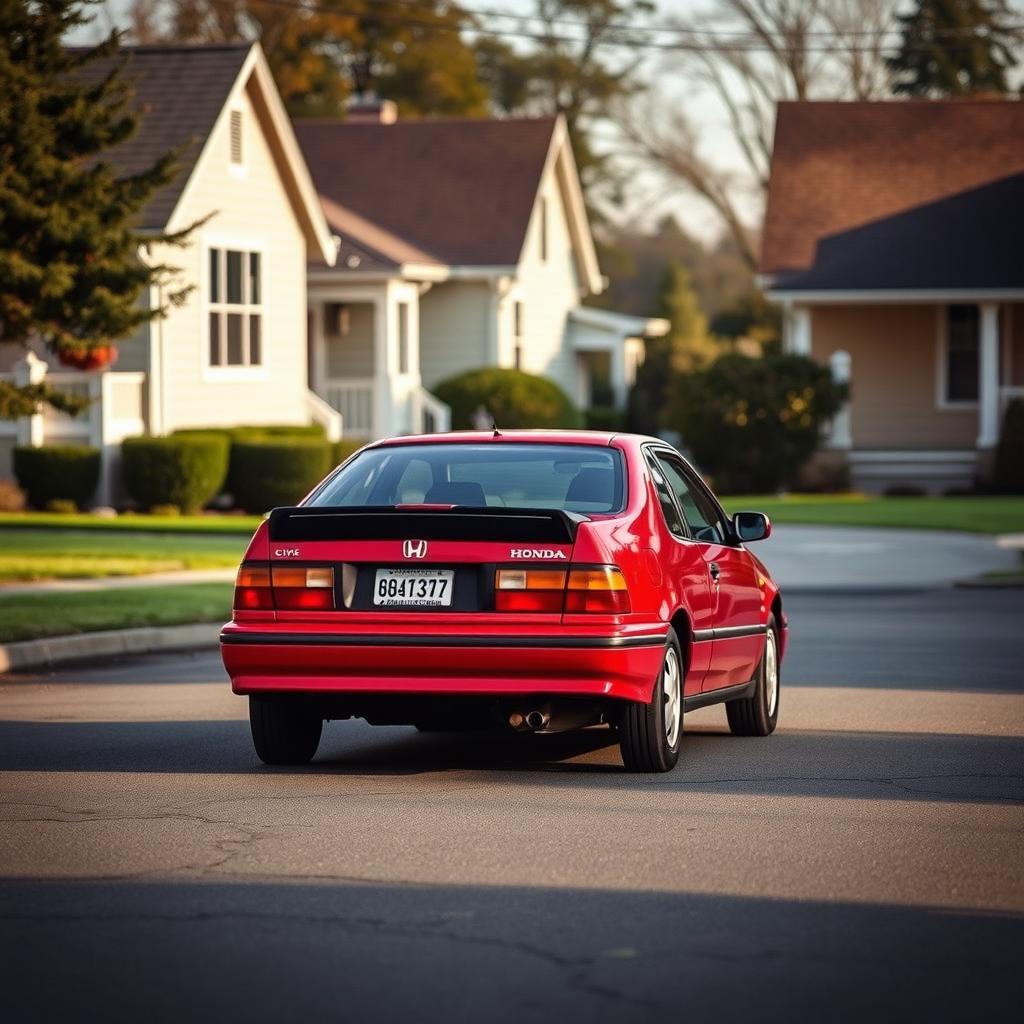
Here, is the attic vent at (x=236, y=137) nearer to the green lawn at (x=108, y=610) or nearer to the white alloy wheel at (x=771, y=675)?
the green lawn at (x=108, y=610)

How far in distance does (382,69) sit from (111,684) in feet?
173

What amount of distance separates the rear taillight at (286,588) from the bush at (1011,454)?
101 feet

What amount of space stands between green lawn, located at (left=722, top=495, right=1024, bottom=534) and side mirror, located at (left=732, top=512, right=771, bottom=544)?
1853 centimetres

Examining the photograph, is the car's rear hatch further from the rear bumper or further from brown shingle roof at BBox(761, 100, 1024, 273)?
brown shingle roof at BBox(761, 100, 1024, 273)

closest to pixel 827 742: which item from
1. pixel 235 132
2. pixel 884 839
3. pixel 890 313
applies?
pixel 884 839

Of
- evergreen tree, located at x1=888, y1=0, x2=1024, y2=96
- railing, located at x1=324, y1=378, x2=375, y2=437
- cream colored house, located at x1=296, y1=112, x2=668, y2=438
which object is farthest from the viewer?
evergreen tree, located at x1=888, y1=0, x2=1024, y2=96

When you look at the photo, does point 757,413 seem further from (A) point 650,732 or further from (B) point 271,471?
(A) point 650,732

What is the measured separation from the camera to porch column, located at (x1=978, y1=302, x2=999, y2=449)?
132 feet

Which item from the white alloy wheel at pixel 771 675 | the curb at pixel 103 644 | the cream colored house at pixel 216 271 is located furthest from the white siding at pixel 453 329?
the white alloy wheel at pixel 771 675

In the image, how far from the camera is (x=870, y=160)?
4503 centimetres

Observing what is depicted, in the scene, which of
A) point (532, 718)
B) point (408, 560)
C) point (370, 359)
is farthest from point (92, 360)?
point (532, 718)

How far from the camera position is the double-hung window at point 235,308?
3516 cm

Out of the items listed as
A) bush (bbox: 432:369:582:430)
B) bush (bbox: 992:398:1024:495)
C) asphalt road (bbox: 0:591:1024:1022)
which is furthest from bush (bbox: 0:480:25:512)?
asphalt road (bbox: 0:591:1024:1022)

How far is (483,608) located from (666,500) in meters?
1.51
